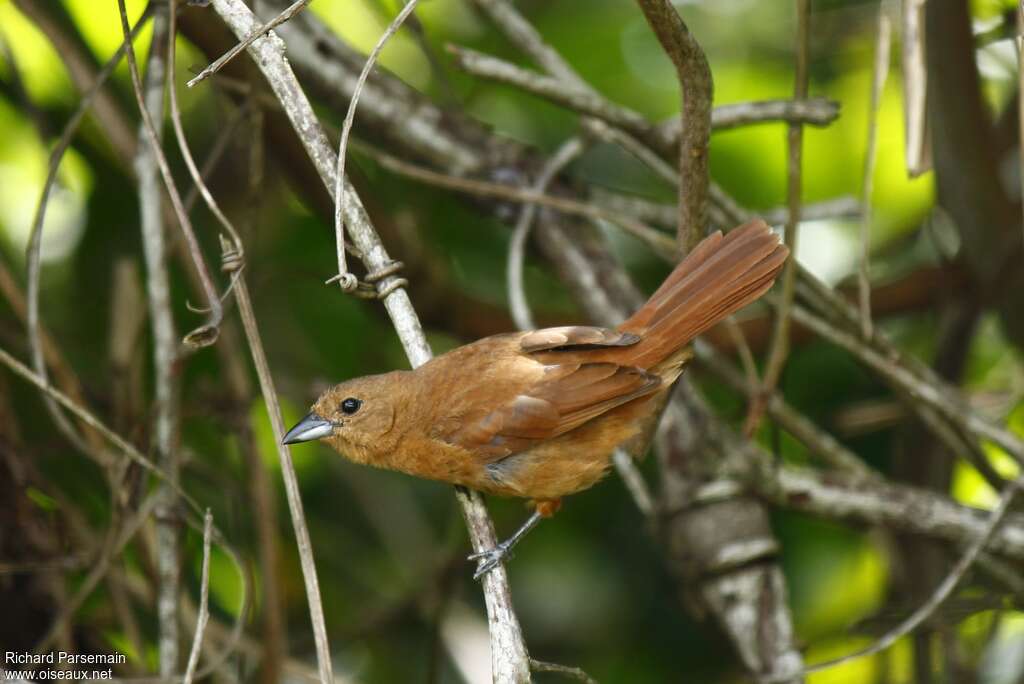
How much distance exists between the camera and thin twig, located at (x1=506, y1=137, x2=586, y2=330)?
356 centimetres

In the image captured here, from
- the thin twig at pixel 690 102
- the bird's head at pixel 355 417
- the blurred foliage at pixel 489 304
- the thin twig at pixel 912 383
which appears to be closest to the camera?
the thin twig at pixel 690 102

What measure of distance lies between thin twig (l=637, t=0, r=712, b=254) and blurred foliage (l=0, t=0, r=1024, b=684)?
129 centimetres

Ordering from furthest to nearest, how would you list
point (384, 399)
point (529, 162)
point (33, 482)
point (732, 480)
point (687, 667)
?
point (687, 667), point (529, 162), point (732, 480), point (33, 482), point (384, 399)

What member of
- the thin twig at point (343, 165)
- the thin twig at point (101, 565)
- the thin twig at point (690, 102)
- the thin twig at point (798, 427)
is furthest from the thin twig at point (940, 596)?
the thin twig at point (101, 565)

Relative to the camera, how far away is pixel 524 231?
365 cm

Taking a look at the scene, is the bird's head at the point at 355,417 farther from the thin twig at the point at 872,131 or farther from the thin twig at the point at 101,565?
the thin twig at the point at 872,131

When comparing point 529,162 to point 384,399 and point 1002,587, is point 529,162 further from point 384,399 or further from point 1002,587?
point 1002,587

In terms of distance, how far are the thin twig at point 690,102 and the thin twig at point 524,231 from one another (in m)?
0.92

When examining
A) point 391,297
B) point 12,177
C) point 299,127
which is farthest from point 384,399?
point 12,177

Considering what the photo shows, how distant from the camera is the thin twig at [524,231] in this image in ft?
11.7

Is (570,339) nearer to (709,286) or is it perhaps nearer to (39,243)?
(709,286)

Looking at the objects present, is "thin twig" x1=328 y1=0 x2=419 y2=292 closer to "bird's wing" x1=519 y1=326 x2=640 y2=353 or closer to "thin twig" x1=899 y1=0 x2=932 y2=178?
"bird's wing" x1=519 y1=326 x2=640 y2=353

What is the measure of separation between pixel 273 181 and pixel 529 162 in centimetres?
133

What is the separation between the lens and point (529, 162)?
3.80 meters
